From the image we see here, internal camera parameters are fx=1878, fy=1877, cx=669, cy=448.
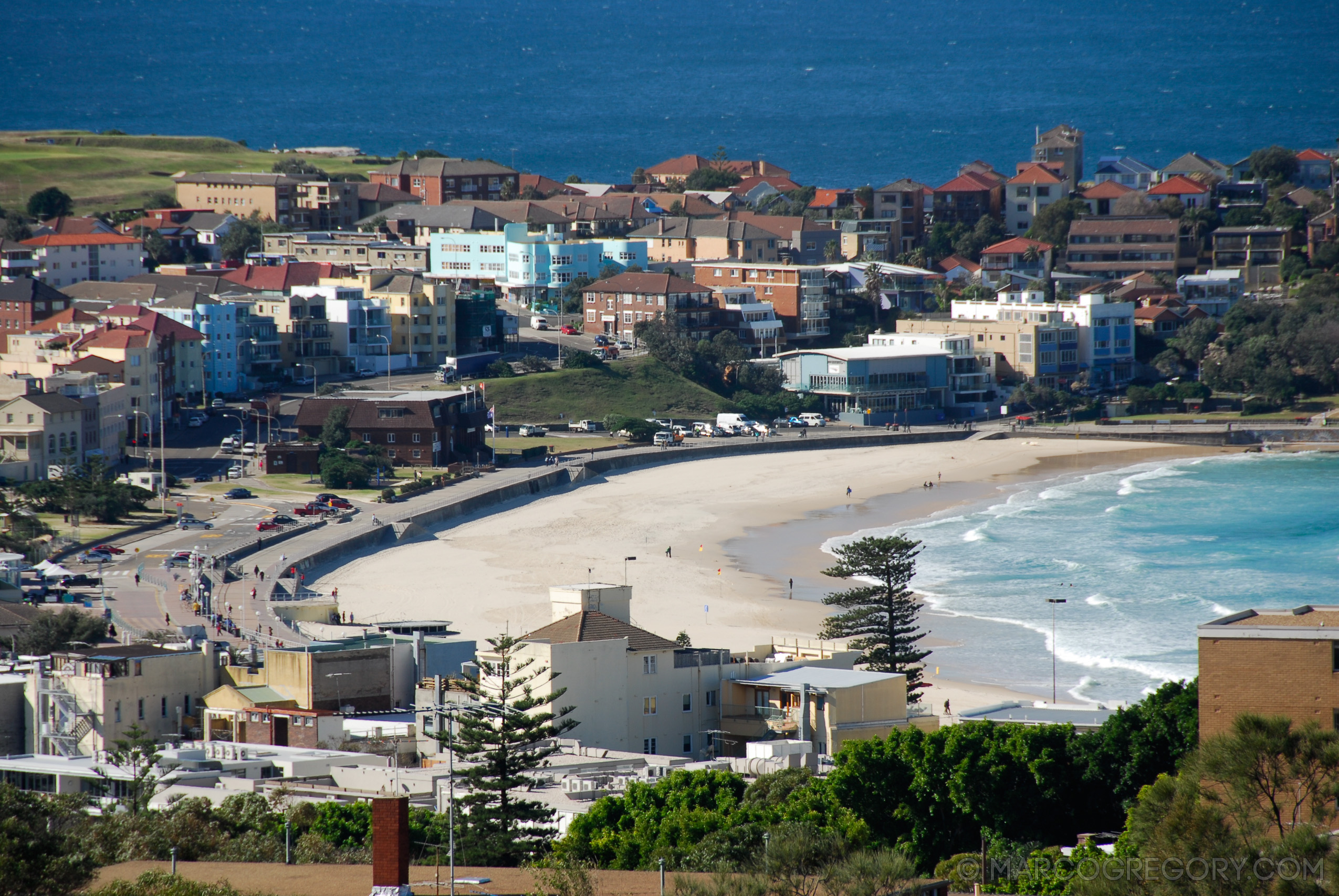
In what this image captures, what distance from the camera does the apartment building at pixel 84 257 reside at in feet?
254

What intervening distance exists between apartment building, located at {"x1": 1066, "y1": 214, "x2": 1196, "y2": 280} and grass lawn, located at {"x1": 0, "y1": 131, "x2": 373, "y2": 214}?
39053 mm

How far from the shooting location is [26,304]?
68.2 meters

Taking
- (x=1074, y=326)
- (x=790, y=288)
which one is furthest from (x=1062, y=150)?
(x=790, y=288)

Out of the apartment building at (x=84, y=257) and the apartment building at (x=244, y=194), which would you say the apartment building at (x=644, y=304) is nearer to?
the apartment building at (x=84, y=257)

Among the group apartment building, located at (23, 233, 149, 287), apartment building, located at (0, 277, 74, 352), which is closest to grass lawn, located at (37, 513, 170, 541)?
apartment building, located at (0, 277, 74, 352)

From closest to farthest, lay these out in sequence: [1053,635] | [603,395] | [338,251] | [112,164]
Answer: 1. [1053,635]
2. [603,395]
3. [338,251]
4. [112,164]

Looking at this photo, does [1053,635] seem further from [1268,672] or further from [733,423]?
[733,423]

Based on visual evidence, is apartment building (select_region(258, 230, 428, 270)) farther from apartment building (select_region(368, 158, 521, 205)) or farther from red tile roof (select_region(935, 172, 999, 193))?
red tile roof (select_region(935, 172, 999, 193))

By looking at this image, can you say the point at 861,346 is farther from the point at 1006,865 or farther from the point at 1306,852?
the point at 1306,852

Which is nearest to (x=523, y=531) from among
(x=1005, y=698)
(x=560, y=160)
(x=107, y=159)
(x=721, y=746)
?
(x=1005, y=698)

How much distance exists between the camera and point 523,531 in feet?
165

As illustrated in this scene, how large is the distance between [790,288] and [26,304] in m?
32.2

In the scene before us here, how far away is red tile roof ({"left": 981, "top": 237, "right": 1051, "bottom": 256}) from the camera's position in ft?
299

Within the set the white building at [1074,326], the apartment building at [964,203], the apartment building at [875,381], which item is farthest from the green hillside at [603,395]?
the apartment building at [964,203]
